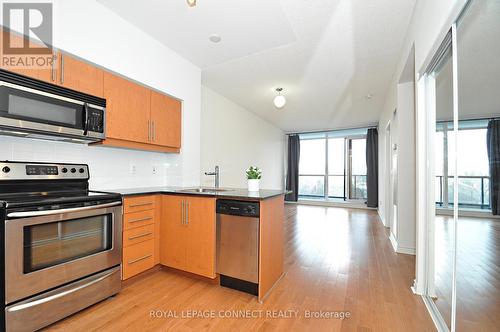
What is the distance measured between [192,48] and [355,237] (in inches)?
157

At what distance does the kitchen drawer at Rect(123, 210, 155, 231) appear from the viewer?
227 centimetres

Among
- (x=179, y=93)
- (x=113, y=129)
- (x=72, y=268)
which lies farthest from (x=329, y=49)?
(x=72, y=268)

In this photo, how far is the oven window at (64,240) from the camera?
5.21ft

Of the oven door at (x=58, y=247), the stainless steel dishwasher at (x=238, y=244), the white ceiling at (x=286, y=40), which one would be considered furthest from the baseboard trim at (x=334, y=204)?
the oven door at (x=58, y=247)

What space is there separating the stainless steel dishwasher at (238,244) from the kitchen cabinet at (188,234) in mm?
106

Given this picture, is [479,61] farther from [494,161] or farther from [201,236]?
[201,236]

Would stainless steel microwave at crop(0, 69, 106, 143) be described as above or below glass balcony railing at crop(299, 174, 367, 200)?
above

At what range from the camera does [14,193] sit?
1.78 meters

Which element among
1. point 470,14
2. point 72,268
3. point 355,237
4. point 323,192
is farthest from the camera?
point 323,192

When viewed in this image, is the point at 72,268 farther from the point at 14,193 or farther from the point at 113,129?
the point at 113,129

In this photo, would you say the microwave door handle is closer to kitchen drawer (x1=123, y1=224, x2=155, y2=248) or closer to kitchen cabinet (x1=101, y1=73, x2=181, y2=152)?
kitchen cabinet (x1=101, y1=73, x2=181, y2=152)

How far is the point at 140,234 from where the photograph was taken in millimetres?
2422

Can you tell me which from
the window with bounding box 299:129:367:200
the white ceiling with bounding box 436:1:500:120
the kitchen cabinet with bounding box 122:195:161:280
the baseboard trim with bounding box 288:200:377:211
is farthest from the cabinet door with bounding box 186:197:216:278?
the window with bounding box 299:129:367:200

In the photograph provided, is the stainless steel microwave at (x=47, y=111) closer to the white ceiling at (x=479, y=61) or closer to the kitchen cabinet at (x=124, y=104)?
the kitchen cabinet at (x=124, y=104)
